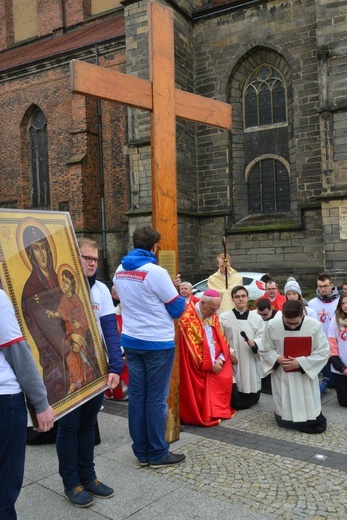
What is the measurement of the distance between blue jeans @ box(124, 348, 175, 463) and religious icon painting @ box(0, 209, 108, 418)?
2.64 feet

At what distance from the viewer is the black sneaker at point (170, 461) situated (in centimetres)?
427

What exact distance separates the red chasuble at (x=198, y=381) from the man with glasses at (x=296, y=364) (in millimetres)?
584

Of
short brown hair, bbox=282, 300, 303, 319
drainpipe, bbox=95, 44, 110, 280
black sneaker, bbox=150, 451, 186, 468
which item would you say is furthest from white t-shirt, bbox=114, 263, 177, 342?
drainpipe, bbox=95, 44, 110, 280

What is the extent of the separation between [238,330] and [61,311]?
3568mm

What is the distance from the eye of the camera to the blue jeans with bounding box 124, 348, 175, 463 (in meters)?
4.27

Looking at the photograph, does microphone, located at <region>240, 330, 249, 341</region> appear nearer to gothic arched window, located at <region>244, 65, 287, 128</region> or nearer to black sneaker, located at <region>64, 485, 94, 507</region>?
black sneaker, located at <region>64, 485, 94, 507</region>

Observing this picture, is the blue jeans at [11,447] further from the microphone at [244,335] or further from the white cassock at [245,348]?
the microphone at [244,335]

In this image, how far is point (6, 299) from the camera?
254cm

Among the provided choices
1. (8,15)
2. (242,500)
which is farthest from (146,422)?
(8,15)

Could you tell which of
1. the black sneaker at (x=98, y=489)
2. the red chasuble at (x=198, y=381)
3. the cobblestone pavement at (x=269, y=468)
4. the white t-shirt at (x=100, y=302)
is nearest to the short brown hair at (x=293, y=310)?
the red chasuble at (x=198, y=381)

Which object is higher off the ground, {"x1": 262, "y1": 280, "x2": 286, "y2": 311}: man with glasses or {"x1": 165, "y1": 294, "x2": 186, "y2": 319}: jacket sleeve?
{"x1": 165, "y1": 294, "x2": 186, "y2": 319}: jacket sleeve

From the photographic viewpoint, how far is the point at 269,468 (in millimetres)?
4207

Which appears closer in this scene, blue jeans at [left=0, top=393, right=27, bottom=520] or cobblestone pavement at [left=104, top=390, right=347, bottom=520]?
blue jeans at [left=0, top=393, right=27, bottom=520]

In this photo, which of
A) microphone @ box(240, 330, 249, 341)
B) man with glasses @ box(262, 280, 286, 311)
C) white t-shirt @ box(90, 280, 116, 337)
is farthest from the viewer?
man with glasses @ box(262, 280, 286, 311)
